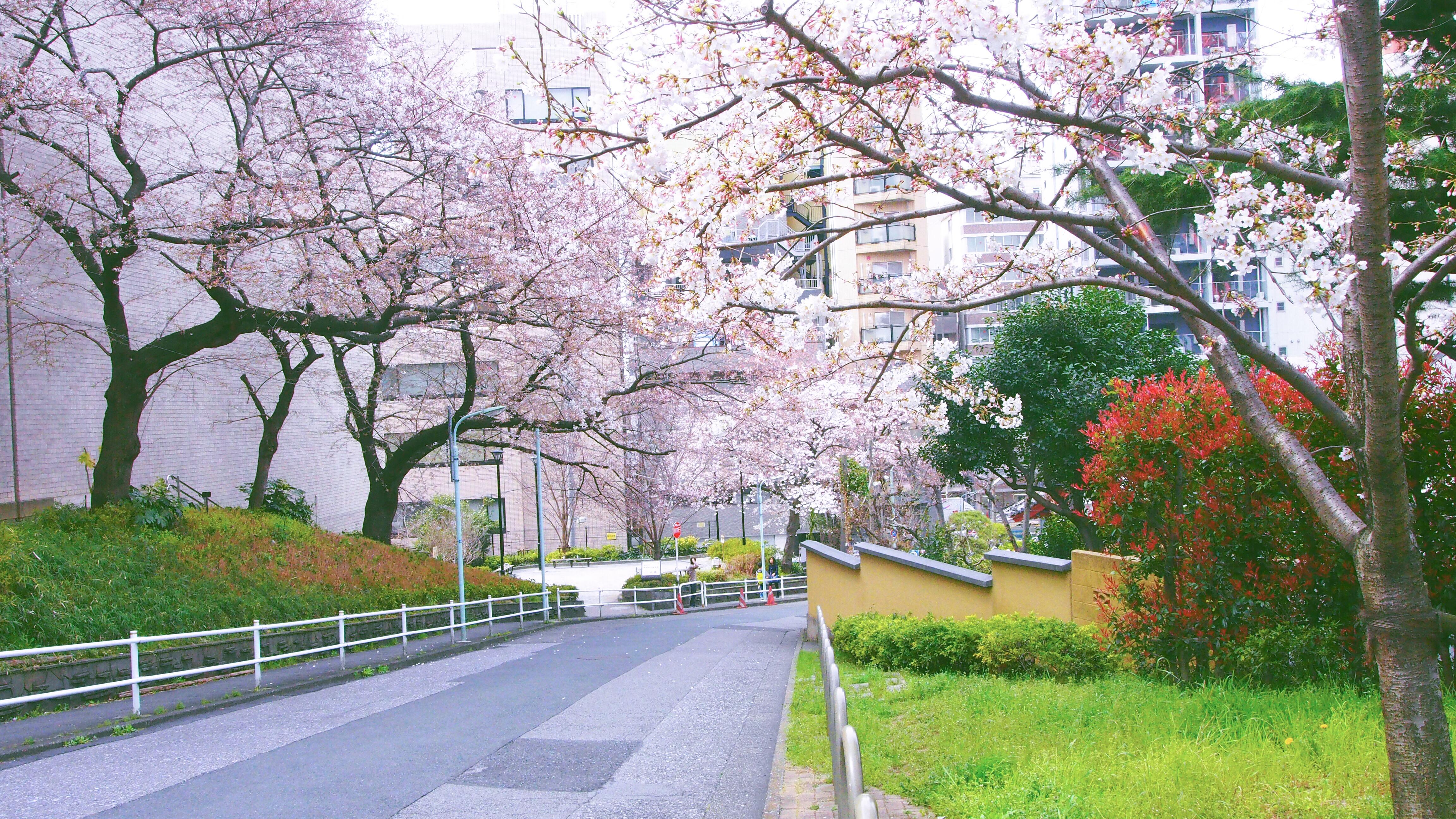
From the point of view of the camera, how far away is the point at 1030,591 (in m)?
11.8

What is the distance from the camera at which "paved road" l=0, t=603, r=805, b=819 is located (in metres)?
6.80

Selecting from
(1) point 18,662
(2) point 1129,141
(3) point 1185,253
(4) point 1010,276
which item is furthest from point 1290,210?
(3) point 1185,253

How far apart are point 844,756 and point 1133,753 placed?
2.90 meters

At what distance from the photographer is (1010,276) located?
37.7 m

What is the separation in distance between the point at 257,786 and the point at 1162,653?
6994mm

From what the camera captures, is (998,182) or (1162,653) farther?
(1162,653)

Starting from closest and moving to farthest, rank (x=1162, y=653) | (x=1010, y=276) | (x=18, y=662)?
(x=1162, y=653)
(x=18, y=662)
(x=1010, y=276)

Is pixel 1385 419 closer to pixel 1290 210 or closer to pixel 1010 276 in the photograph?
pixel 1290 210

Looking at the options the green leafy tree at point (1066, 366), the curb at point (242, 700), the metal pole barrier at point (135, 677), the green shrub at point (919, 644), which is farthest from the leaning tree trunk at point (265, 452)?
the green shrub at point (919, 644)

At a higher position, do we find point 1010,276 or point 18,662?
point 1010,276

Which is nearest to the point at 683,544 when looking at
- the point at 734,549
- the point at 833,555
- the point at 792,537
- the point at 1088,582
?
the point at 734,549

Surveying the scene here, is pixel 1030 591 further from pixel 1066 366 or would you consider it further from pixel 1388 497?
pixel 1066 366

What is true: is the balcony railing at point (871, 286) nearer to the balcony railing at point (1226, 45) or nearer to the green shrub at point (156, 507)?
the balcony railing at point (1226, 45)

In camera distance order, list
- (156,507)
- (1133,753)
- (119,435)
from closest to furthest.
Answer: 1. (1133,753)
2. (119,435)
3. (156,507)
